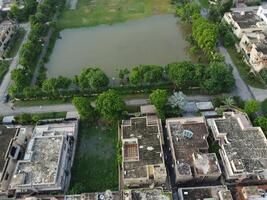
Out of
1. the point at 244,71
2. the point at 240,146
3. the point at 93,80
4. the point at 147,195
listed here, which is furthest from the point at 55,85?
the point at 244,71

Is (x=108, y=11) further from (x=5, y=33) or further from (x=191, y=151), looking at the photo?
(x=191, y=151)

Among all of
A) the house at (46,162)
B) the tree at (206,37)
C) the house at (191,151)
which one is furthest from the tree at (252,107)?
the house at (46,162)

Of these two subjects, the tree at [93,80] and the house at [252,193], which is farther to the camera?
the tree at [93,80]

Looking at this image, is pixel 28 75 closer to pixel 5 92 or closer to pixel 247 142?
pixel 5 92

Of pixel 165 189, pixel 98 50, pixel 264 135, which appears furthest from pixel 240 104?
pixel 98 50

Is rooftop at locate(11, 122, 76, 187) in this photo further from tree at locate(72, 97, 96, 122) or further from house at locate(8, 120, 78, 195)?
tree at locate(72, 97, 96, 122)

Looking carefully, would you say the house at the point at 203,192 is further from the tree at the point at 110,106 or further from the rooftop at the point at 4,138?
the rooftop at the point at 4,138
